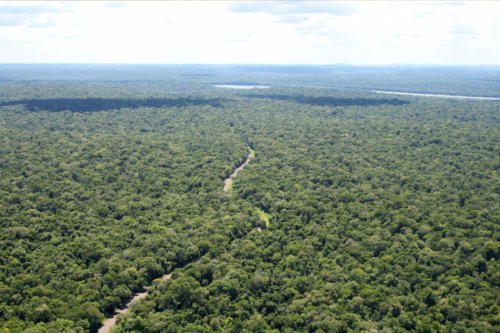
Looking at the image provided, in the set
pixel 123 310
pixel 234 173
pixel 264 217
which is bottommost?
pixel 123 310

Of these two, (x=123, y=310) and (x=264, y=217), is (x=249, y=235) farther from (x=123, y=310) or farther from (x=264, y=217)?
(x=123, y=310)

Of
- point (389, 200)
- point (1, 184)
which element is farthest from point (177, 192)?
point (389, 200)

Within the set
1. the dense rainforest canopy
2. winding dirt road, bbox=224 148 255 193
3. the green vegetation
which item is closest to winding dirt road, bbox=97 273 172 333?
the dense rainforest canopy

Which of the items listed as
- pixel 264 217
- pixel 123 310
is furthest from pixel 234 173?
pixel 123 310

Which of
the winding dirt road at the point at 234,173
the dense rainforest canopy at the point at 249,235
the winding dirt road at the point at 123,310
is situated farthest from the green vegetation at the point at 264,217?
the winding dirt road at the point at 123,310

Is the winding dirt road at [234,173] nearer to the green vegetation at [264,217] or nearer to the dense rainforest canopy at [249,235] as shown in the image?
the dense rainforest canopy at [249,235]

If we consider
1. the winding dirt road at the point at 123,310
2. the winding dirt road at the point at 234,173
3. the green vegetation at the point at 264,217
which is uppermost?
the winding dirt road at the point at 234,173

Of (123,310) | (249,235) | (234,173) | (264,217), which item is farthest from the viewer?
(234,173)

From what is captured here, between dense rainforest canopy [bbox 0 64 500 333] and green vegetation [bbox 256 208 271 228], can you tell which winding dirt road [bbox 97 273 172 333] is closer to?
dense rainforest canopy [bbox 0 64 500 333]
